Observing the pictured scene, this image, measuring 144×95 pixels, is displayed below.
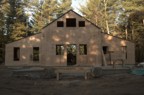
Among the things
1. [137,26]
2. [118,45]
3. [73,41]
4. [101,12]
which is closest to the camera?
[73,41]

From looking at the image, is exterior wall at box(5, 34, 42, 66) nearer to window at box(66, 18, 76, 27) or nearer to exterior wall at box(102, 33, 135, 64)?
window at box(66, 18, 76, 27)

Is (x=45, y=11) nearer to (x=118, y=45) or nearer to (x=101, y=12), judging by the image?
(x=101, y=12)

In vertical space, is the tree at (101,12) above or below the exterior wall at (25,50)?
above

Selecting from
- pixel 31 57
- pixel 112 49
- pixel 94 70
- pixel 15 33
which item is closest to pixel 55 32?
pixel 31 57

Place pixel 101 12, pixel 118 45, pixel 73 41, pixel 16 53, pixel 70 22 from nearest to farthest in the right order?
pixel 73 41 < pixel 70 22 < pixel 118 45 < pixel 16 53 < pixel 101 12

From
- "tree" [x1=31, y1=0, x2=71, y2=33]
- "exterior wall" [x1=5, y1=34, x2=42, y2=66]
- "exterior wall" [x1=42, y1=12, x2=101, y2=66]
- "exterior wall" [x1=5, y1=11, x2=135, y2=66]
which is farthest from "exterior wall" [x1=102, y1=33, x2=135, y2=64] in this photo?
"tree" [x1=31, y1=0, x2=71, y2=33]

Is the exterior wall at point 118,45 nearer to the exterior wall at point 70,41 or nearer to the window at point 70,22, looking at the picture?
the exterior wall at point 70,41

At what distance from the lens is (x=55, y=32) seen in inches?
1256

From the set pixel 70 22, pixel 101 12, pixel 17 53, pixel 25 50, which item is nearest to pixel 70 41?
pixel 70 22

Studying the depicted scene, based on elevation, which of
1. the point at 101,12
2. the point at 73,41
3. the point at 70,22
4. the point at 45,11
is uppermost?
the point at 45,11

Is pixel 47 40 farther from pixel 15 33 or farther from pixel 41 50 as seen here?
pixel 15 33

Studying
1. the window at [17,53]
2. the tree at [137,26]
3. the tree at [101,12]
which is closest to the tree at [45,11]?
the tree at [101,12]

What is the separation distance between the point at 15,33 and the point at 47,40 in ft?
81.2

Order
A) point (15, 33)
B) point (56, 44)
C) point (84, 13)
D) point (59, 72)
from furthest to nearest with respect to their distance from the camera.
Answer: point (84, 13), point (15, 33), point (56, 44), point (59, 72)
